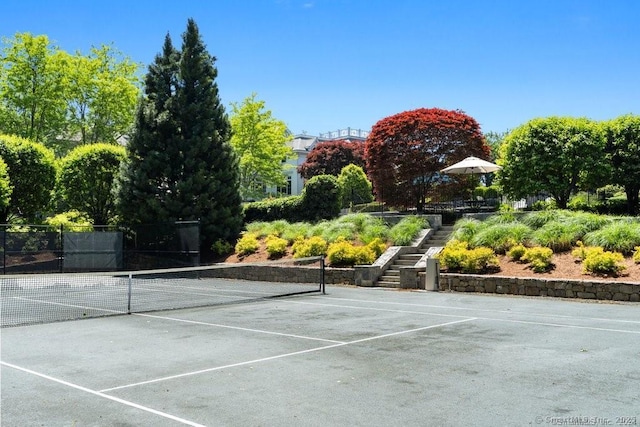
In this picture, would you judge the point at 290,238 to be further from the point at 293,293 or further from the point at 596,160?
the point at 596,160

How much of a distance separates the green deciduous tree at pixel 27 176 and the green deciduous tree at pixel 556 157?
988 inches

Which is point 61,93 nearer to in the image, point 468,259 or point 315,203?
point 315,203

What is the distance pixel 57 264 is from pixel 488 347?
23.2 metres

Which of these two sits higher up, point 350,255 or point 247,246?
point 247,246

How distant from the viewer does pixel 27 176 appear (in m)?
30.9

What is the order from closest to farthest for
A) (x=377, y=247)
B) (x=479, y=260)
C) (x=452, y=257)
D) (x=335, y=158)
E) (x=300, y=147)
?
(x=479, y=260)
(x=452, y=257)
(x=377, y=247)
(x=335, y=158)
(x=300, y=147)

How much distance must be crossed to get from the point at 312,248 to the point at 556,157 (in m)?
14.0

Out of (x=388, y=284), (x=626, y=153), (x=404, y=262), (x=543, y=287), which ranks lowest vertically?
(x=388, y=284)

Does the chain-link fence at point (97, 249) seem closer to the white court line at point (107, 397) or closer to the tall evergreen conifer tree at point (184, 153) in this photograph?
the tall evergreen conifer tree at point (184, 153)

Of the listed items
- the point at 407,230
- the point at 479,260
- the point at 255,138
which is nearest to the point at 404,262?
the point at 407,230

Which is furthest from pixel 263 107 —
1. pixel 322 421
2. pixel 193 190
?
pixel 322 421

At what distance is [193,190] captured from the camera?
94.6ft

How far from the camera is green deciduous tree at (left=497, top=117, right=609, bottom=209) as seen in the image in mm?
29172

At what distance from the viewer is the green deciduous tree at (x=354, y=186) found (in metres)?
64.9
